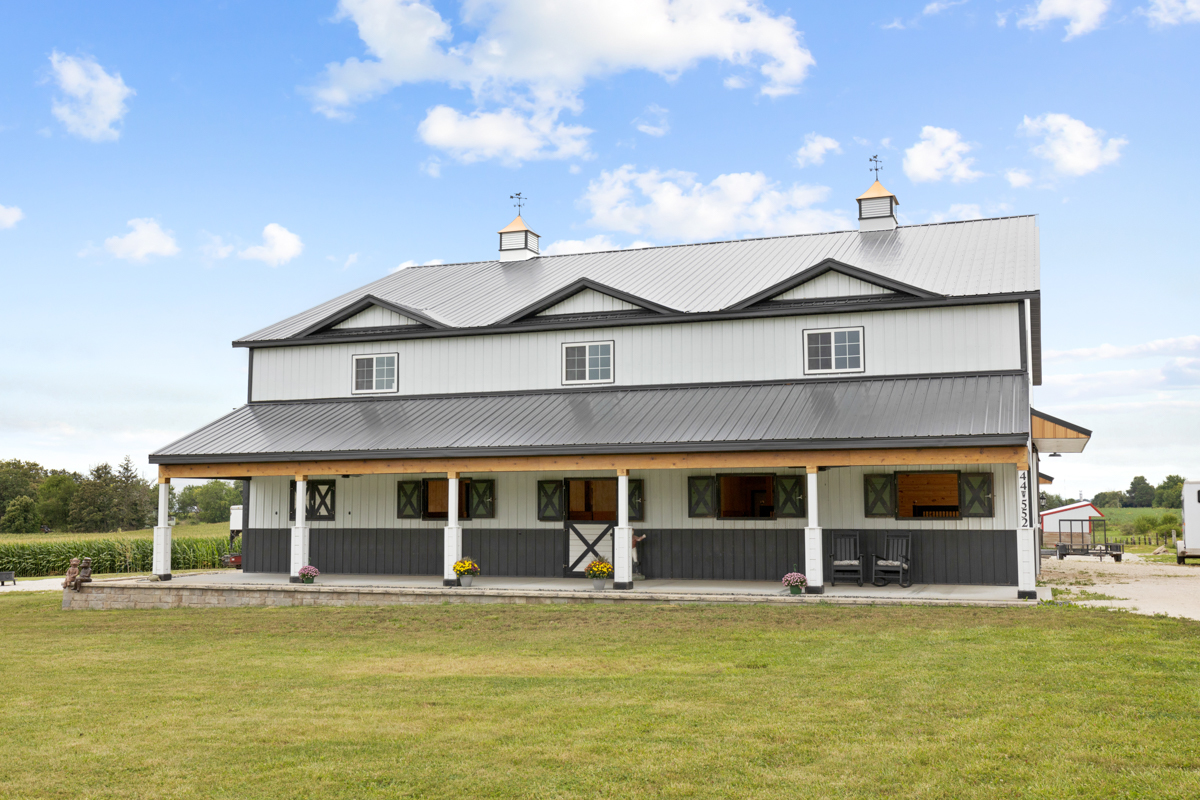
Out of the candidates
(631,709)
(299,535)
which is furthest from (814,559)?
(299,535)

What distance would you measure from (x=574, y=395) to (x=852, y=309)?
17.9 ft

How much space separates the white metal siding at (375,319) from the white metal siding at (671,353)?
17.0 inches

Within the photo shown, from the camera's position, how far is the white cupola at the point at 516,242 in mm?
25516

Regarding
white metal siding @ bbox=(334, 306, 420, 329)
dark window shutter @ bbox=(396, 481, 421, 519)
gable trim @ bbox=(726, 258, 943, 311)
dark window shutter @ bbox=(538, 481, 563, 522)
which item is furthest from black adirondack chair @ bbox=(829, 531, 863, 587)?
white metal siding @ bbox=(334, 306, 420, 329)

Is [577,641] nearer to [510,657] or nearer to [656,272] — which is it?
[510,657]

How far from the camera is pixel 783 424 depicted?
53.6 feet

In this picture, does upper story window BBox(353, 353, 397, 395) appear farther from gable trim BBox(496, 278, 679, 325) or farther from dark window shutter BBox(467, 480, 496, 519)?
dark window shutter BBox(467, 480, 496, 519)

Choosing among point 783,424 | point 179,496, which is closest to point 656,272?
point 783,424

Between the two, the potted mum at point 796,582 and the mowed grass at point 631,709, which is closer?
the mowed grass at point 631,709

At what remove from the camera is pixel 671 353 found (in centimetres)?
1931

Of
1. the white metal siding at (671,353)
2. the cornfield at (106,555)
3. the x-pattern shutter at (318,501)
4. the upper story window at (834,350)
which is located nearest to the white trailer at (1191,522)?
the white metal siding at (671,353)

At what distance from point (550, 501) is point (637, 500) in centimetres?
172

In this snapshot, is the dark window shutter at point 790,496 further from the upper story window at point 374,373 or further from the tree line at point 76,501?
the tree line at point 76,501

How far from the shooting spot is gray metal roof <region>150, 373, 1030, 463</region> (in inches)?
613
